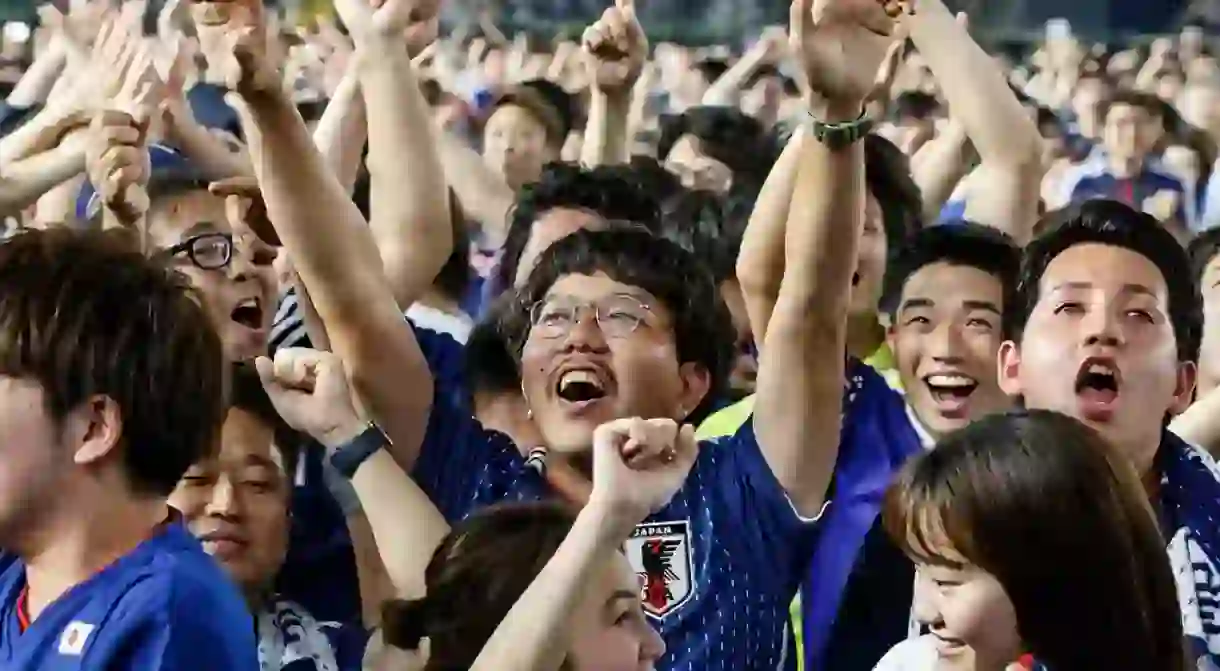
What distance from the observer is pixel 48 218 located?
13.3 ft

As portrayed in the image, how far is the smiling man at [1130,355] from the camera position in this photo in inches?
92.4

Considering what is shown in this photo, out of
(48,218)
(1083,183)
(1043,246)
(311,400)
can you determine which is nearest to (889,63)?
(1043,246)

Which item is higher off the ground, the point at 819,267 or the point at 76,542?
the point at 819,267

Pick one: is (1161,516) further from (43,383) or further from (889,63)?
(889,63)

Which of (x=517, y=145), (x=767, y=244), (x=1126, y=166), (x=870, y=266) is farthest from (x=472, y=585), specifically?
(x=1126, y=166)

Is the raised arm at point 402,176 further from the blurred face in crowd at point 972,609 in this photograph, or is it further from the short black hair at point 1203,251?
the short black hair at point 1203,251

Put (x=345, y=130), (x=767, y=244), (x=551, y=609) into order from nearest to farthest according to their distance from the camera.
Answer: (x=551, y=609), (x=767, y=244), (x=345, y=130)

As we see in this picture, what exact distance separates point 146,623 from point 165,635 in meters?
0.02

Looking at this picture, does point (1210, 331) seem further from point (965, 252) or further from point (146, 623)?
point (146, 623)

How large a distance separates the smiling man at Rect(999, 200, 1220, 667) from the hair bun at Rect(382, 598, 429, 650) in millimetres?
872

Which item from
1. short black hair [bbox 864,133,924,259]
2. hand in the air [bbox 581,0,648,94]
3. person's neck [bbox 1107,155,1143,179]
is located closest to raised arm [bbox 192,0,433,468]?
short black hair [bbox 864,133,924,259]

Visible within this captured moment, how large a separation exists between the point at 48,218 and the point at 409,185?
5.11 ft

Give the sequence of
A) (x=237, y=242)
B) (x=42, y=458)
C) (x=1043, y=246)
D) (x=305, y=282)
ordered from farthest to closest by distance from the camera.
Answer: (x=237, y=242)
(x=1043, y=246)
(x=305, y=282)
(x=42, y=458)

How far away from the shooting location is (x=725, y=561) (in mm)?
2305
